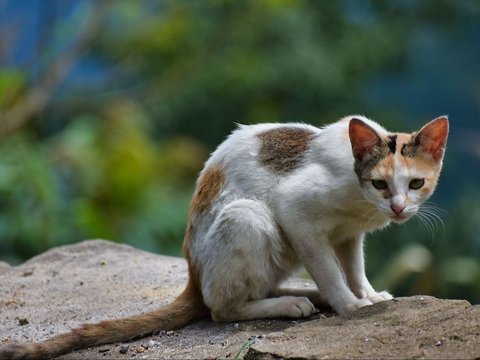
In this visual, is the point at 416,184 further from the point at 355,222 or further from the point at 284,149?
the point at 284,149

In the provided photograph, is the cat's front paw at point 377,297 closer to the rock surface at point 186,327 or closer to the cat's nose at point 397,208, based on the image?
the rock surface at point 186,327

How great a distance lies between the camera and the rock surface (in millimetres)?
3568

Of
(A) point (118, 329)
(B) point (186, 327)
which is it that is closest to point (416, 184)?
(B) point (186, 327)

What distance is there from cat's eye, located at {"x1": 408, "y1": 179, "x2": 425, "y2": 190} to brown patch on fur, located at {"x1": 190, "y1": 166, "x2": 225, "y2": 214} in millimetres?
1033

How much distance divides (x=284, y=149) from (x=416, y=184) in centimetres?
80

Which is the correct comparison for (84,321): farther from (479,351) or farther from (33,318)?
(479,351)

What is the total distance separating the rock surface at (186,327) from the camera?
11.7 feet

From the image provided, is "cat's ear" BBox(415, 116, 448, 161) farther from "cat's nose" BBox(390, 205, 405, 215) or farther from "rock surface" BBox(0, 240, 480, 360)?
"rock surface" BBox(0, 240, 480, 360)

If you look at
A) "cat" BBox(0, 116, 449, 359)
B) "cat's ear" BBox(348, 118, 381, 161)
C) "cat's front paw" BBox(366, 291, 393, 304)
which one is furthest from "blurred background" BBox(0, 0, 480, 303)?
"cat's ear" BBox(348, 118, 381, 161)

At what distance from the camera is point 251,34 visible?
13297 mm

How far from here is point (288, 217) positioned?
13.8 ft

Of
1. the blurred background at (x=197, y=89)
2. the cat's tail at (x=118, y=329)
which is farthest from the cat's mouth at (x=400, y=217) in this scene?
the blurred background at (x=197, y=89)

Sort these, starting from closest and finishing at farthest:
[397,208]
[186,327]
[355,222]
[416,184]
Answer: [397,208]
[416,184]
[355,222]
[186,327]

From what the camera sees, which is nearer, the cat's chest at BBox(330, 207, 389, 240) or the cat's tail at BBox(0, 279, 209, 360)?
the cat's tail at BBox(0, 279, 209, 360)
